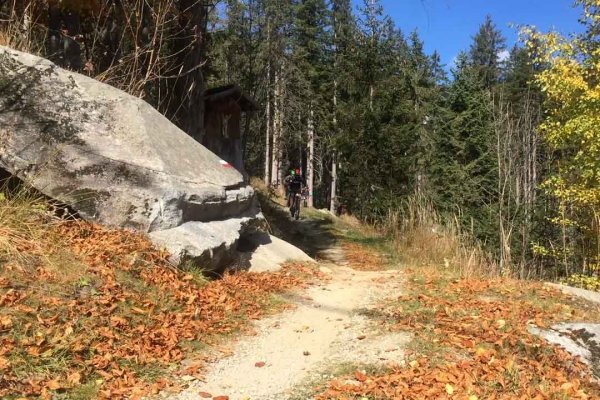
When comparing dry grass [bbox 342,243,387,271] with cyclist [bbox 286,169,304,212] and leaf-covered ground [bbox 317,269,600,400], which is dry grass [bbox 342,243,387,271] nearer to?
cyclist [bbox 286,169,304,212]

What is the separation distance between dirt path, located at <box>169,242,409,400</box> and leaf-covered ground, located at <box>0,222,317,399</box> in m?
0.24

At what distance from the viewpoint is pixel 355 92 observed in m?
23.6

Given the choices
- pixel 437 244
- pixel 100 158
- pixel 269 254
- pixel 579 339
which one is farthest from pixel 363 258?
pixel 579 339

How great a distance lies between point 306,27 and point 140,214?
29.2 metres

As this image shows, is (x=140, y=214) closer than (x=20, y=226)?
No

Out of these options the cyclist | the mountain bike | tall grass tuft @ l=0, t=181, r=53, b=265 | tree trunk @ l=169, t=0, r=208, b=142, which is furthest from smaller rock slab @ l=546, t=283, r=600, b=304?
the mountain bike

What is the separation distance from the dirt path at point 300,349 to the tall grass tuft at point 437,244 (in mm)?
2081

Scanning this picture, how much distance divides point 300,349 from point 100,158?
306cm

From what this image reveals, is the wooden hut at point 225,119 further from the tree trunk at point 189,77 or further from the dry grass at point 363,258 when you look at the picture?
the dry grass at point 363,258

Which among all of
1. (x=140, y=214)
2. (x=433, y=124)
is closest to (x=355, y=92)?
(x=433, y=124)

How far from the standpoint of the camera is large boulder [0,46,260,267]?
5516 millimetres

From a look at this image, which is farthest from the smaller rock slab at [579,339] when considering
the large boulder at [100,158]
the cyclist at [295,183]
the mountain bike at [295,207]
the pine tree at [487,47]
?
the pine tree at [487,47]

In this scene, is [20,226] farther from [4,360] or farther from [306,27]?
[306,27]

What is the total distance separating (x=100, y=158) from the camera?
224 inches
